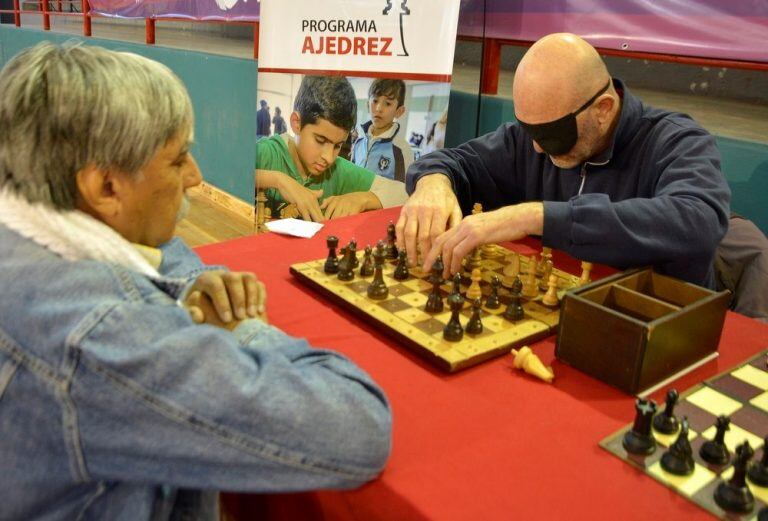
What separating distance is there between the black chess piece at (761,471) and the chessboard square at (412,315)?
709 millimetres

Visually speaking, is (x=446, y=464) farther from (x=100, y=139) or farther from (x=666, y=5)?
(x=666, y=5)

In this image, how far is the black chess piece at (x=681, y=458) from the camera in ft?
3.18

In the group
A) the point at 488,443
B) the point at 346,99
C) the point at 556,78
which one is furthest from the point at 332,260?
the point at 346,99

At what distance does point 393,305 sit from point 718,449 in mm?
759

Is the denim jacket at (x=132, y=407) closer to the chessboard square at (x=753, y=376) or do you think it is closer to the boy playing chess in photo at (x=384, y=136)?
the chessboard square at (x=753, y=376)

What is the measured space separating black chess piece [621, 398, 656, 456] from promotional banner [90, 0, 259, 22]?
407cm

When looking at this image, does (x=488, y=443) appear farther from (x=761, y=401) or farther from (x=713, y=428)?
(x=761, y=401)

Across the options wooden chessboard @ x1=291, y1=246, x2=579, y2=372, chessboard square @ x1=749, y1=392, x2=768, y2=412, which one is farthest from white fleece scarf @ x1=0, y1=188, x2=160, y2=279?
chessboard square @ x1=749, y1=392, x2=768, y2=412

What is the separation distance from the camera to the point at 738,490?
0.91 meters

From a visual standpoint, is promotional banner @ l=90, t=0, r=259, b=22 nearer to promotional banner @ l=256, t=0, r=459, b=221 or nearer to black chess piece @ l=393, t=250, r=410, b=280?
promotional banner @ l=256, t=0, r=459, b=221

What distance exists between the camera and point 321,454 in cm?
87

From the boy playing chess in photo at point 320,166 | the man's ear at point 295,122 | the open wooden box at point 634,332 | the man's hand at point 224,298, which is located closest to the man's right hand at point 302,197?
the boy playing chess in photo at point 320,166

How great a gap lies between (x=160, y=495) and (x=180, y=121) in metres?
0.60

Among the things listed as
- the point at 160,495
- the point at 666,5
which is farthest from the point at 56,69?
the point at 666,5
